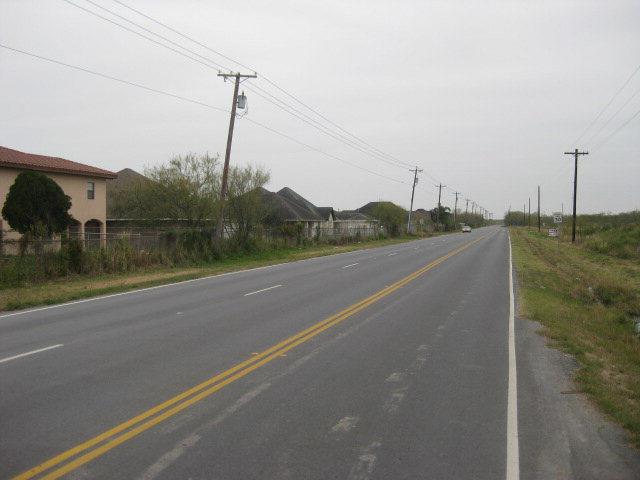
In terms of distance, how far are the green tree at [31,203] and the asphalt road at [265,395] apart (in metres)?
14.5

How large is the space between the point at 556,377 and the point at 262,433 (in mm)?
4523

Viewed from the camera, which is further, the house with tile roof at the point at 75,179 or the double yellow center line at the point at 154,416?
the house with tile roof at the point at 75,179

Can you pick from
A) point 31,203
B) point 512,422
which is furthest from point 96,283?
point 512,422

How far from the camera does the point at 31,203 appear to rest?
2608 centimetres

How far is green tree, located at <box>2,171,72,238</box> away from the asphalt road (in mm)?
14523

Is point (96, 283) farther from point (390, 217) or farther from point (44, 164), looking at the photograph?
point (390, 217)

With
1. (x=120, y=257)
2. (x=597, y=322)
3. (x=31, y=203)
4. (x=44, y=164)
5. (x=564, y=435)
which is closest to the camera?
(x=564, y=435)

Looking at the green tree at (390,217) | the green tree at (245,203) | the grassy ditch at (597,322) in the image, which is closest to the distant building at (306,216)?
the green tree at (390,217)

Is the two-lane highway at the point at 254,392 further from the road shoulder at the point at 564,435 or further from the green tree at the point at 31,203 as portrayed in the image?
the green tree at the point at 31,203

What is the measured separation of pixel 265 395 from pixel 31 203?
23.2 m

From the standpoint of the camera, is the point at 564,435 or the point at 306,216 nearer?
the point at 564,435

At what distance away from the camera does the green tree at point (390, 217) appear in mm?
73500

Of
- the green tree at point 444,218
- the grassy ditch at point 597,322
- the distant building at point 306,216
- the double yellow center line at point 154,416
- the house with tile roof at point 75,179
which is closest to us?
the double yellow center line at point 154,416

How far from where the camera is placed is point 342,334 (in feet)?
34.2
